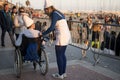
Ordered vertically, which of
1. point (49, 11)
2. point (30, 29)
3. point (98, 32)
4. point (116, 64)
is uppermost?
point (49, 11)

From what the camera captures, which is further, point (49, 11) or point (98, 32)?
point (98, 32)

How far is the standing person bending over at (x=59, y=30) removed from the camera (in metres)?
5.64

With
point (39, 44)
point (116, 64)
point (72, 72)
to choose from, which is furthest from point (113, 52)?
point (39, 44)

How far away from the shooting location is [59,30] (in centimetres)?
580

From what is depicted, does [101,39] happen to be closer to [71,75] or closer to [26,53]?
[71,75]

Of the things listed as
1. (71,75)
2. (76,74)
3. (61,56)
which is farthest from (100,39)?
(61,56)

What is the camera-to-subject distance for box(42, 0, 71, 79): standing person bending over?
5638mm

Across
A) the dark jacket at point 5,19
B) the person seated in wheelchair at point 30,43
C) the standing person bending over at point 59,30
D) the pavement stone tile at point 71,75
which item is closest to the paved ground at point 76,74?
the pavement stone tile at point 71,75

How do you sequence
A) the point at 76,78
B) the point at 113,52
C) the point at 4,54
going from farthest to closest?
the point at 4,54
the point at 113,52
the point at 76,78

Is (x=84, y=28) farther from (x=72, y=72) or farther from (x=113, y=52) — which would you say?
(x=72, y=72)

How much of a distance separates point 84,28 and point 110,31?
1092mm

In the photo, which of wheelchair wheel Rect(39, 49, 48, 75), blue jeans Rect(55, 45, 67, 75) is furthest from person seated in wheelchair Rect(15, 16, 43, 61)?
blue jeans Rect(55, 45, 67, 75)

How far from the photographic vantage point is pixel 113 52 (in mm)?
7531

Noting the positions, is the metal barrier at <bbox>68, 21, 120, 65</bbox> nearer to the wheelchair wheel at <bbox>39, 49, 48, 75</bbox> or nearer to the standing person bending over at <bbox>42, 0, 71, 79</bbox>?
the standing person bending over at <bbox>42, 0, 71, 79</bbox>
